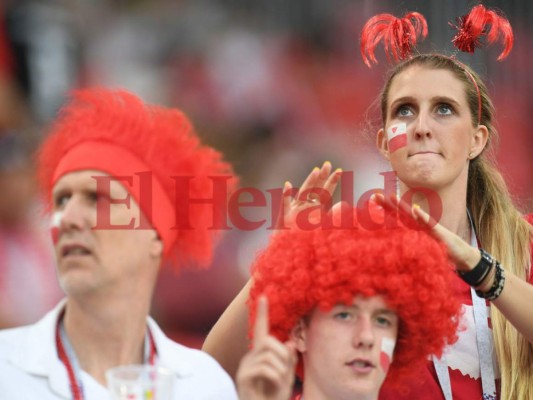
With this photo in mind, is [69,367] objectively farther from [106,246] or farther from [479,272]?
[479,272]

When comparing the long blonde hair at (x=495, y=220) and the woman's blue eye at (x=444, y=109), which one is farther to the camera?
the woman's blue eye at (x=444, y=109)

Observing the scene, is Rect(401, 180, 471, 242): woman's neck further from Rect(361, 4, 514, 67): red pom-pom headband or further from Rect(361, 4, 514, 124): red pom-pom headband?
Rect(361, 4, 514, 67): red pom-pom headband

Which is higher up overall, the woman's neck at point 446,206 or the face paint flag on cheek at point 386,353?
the woman's neck at point 446,206

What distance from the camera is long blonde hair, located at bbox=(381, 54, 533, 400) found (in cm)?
211

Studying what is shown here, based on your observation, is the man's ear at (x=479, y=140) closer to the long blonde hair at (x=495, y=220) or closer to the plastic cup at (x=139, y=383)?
the long blonde hair at (x=495, y=220)

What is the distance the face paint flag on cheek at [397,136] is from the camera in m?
2.24

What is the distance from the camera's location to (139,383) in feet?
4.94

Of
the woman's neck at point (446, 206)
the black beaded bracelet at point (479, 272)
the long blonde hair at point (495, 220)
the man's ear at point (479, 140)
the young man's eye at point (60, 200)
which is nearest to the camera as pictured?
the young man's eye at point (60, 200)

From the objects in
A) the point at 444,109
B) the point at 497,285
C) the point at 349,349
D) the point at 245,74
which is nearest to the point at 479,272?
the point at 497,285

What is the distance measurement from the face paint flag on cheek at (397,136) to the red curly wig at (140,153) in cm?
68

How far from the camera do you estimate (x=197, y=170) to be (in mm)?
1690

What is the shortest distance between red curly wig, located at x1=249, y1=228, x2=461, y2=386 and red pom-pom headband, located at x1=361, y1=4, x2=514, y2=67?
0.78m

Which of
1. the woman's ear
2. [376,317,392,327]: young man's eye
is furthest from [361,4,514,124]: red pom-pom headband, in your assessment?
the woman's ear

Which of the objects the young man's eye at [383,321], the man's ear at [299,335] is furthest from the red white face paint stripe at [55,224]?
the young man's eye at [383,321]
